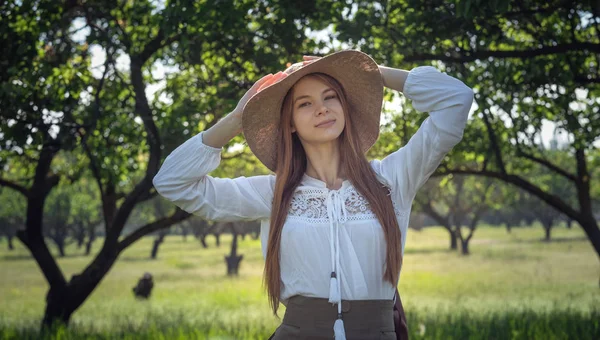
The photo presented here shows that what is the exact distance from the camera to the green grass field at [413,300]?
938cm

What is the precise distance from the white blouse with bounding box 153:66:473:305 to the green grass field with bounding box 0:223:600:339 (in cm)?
35

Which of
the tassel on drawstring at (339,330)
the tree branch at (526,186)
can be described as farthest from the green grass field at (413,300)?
the tree branch at (526,186)

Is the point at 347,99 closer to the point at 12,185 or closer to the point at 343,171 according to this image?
the point at 343,171

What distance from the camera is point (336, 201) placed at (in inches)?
114

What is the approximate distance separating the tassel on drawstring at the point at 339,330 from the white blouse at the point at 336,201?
11 centimetres

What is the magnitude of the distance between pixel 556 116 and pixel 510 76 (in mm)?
2204

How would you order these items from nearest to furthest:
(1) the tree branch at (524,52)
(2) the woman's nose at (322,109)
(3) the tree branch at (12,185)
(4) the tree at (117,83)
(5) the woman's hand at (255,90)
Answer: (2) the woman's nose at (322,109)
(5) the woman's hand at (255,90)
(1) the tree branch at (524,52)
(4) the tree at (117,83)
(3) the tree branch at (12,185)

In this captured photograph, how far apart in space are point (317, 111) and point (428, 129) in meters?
0.50

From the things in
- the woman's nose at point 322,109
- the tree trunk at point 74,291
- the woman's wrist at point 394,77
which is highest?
the woman's wrist at point 394,77

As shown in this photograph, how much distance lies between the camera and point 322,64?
298 centimetres

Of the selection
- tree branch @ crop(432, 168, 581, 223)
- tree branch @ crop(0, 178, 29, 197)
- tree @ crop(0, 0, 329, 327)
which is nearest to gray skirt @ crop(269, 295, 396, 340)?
tree @ crop(0, 0, 329, 327)

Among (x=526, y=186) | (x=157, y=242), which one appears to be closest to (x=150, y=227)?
(x=526, y=186)

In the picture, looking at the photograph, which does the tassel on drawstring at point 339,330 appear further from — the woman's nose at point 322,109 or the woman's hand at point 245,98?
the woman's hand at point 245,98

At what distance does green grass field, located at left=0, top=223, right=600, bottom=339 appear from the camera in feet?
30.8
